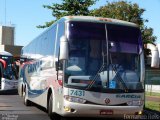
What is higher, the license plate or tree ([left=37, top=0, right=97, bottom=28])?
tree ([left=37, top=0, right=97, bottom=28])

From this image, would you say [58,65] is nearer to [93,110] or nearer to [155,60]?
[93,110]

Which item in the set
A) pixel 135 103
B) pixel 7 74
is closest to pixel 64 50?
pixel 135 103

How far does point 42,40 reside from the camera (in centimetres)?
1728

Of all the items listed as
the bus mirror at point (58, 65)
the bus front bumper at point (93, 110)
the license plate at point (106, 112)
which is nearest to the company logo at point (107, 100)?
the bus front bumper at point (93, 110)

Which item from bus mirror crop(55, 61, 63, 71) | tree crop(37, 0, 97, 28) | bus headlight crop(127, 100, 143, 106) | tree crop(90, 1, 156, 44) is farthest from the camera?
tree crop(90, 1, 156, 44)

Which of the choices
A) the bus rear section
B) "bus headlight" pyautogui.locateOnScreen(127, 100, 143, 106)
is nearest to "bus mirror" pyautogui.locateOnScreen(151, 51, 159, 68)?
the bus rear section

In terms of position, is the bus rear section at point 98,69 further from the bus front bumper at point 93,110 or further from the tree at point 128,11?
the tree at point 128,11

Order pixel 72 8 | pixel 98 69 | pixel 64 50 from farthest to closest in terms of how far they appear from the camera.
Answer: pixel 72 8
pixel 98 69
pixel 64 50

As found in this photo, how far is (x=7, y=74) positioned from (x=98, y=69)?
60.5 ft

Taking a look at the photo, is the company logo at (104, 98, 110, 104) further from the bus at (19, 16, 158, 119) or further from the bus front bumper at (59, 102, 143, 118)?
the bus front bumper at (59, 102, 143, 118)

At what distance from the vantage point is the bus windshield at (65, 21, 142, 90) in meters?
12.2

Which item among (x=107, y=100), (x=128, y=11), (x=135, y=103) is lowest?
(x=135, y=103)

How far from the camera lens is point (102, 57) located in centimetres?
1248

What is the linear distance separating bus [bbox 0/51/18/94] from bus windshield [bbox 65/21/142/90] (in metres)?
17.5
